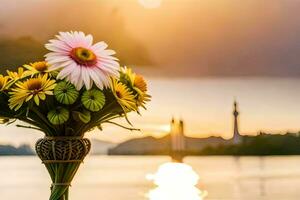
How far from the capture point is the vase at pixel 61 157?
42.1 inches

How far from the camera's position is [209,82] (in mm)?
1809

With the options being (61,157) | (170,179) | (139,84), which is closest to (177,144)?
(170,179)

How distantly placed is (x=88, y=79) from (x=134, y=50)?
737 millimetres

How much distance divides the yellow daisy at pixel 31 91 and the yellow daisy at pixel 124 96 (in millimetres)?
132

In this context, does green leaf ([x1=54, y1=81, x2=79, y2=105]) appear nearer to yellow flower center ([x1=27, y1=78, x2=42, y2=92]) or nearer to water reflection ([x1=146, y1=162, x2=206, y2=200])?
yellow flower center ([x1=27, y1=78, x2=42, y2=92])

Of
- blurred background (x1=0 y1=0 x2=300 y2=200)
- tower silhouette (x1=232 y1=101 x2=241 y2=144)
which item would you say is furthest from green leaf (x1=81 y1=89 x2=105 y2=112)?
tower silhouette (x1=232 y1=101 x2=241 y2=144)

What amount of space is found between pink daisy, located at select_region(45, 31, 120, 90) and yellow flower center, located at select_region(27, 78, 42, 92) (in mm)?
39

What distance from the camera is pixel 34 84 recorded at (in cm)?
106

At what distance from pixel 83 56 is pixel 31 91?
13 centimetres

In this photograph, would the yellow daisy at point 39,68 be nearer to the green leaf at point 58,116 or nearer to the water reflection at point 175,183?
the green leaf at point 58,116

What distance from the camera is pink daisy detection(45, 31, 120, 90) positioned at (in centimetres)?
104

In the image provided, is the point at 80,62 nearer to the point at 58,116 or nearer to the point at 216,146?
the point at 58,116

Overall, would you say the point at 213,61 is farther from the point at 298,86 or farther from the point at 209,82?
the point at 298,86

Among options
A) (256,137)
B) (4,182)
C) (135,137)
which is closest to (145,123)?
(135,137)
